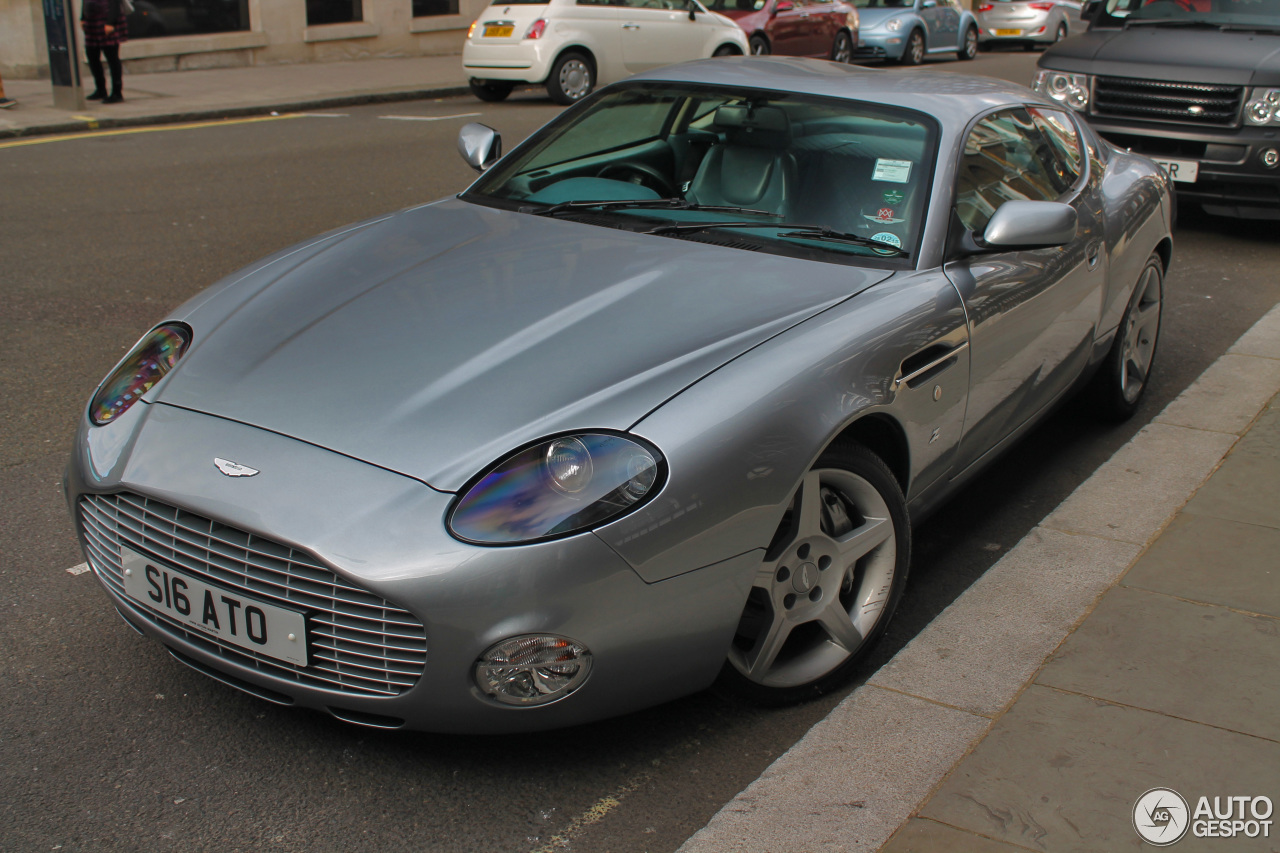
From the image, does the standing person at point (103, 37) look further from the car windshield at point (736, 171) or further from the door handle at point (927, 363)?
the door handle at point (927, 363)

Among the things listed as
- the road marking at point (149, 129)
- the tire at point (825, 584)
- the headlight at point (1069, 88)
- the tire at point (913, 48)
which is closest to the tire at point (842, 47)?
the tire at point (913, 48)

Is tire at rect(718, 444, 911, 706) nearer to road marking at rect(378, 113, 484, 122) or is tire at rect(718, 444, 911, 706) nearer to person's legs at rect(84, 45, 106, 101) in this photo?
road marking at rect(378, 113, 484, 122)

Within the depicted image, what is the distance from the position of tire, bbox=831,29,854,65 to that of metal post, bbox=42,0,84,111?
12083 mm

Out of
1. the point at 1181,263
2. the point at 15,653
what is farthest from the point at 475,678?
the point at 1181,263

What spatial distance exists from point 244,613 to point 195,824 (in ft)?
1.44

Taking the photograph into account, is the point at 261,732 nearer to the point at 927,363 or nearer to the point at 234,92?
the point at 927,363

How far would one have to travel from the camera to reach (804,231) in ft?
11.7

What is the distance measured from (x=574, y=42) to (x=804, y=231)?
1294 cm

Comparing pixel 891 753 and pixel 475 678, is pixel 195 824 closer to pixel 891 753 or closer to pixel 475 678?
pixel 475 678

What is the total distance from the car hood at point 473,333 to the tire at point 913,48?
68.2 ft

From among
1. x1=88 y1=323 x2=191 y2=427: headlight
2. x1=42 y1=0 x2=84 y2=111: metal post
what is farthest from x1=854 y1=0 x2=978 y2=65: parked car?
x1=88 y1=323 x2=191 y2=427: headlight

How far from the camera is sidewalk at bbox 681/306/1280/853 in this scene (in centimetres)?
243

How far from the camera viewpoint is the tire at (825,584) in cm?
282

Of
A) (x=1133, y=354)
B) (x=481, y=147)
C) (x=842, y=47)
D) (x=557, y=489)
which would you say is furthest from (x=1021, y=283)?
(x=842, y=47)
